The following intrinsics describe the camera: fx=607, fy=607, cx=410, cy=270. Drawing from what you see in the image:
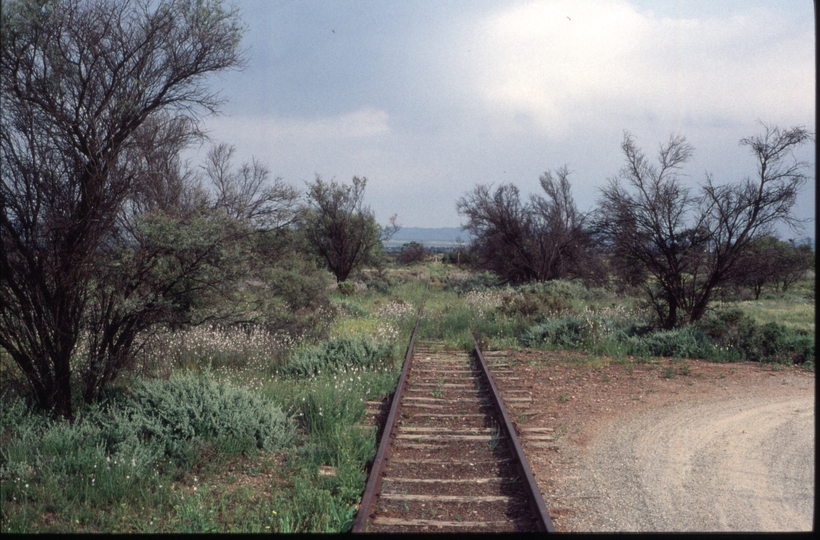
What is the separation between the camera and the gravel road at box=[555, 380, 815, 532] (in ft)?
16.9

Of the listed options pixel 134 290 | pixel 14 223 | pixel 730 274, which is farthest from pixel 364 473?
pixel 730 274

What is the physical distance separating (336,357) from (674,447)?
639 cm

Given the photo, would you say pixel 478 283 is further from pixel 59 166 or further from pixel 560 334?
pixel 59 166

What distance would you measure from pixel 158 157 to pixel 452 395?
584cm

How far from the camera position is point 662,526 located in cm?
499

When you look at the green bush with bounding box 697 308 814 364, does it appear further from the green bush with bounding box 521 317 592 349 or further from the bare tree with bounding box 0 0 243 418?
the bare tree with bounding box 0 0 243 418

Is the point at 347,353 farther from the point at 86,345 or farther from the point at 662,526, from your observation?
the point at 662,526

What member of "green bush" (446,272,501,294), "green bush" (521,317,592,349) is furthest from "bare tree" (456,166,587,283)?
"green bush" (521,317,592,349)

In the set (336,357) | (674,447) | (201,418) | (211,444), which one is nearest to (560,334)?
(336,357)

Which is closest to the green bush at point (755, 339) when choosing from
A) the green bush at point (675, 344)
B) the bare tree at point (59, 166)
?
the green bush at point (675, 344)

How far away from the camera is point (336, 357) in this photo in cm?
1165

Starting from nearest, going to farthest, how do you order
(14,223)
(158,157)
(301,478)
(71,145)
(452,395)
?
(301,478), (14,223), (71,145), (158,157), (452,395)

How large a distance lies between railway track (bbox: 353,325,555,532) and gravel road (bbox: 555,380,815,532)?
51cm

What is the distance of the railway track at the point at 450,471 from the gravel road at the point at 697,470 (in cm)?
51
